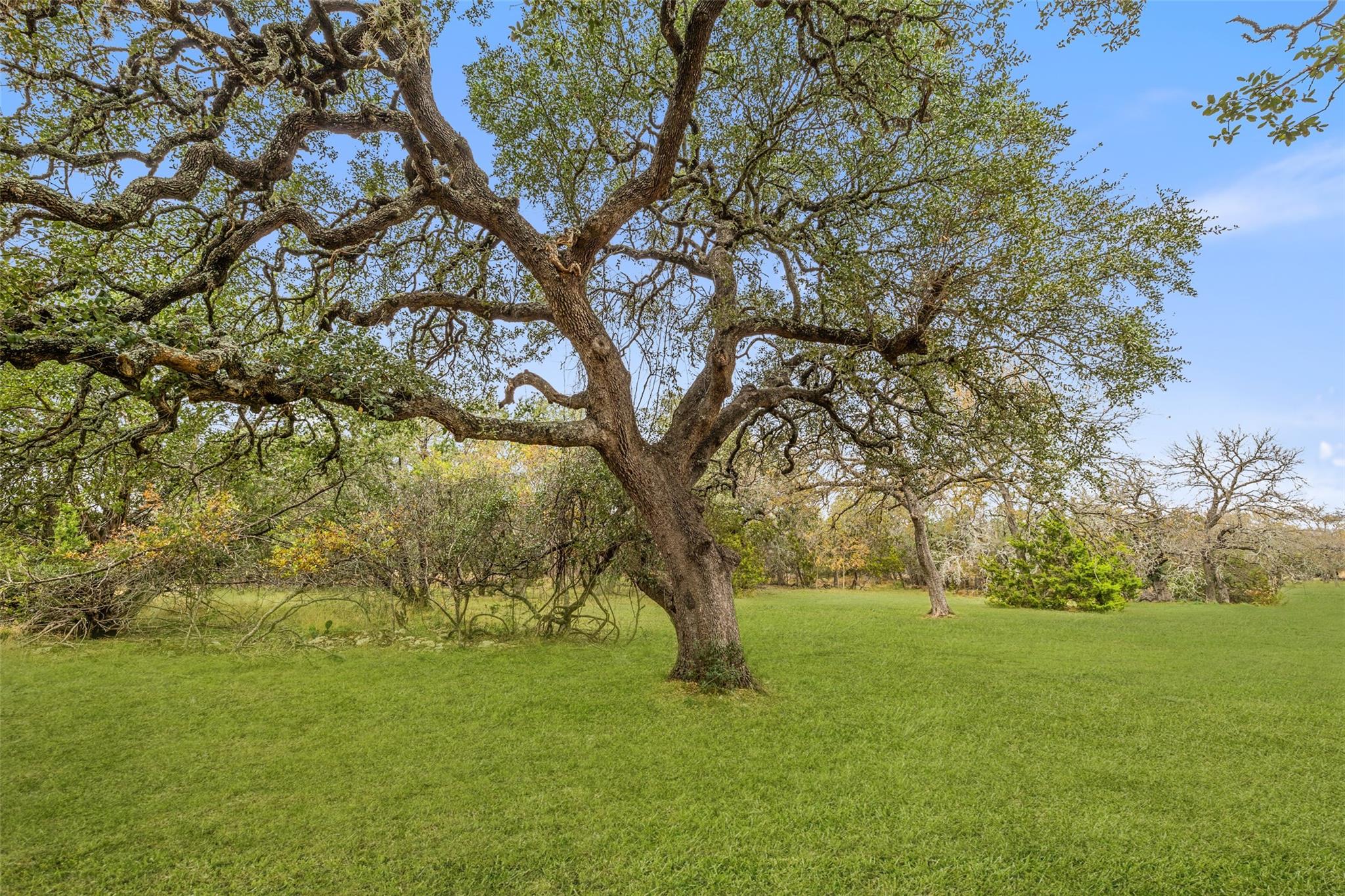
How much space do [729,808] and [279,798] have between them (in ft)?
10.4

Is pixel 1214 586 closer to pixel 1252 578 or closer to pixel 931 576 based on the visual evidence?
pixel 1252 578

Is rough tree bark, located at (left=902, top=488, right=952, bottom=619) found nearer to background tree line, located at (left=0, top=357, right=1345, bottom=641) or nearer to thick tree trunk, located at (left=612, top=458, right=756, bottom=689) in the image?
background tree line, located at (left=0, top=357, right=1345, bottom=641)

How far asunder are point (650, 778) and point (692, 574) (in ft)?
9.18

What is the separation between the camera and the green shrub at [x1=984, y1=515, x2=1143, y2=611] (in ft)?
59.8

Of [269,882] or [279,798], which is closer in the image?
[269,882]

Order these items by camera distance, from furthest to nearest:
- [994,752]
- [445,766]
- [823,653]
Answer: [823,653]
[994,752]
[445,766]

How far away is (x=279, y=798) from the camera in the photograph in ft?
13.7

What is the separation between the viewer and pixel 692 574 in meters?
7.17

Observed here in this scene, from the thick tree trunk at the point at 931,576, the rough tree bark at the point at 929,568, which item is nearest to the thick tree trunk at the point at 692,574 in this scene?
the rough tree bark at the point at 929,568

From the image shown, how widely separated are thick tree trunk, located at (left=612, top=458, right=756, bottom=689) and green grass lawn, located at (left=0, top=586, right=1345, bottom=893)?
436mm

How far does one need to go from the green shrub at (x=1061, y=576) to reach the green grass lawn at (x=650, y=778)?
33.4ft

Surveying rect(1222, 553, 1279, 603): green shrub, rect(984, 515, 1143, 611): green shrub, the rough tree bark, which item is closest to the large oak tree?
the rough tree bark

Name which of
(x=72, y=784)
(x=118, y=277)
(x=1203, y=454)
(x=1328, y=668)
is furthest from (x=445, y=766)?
(x=1203, y=454)

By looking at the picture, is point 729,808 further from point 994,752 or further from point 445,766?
point 994,752
